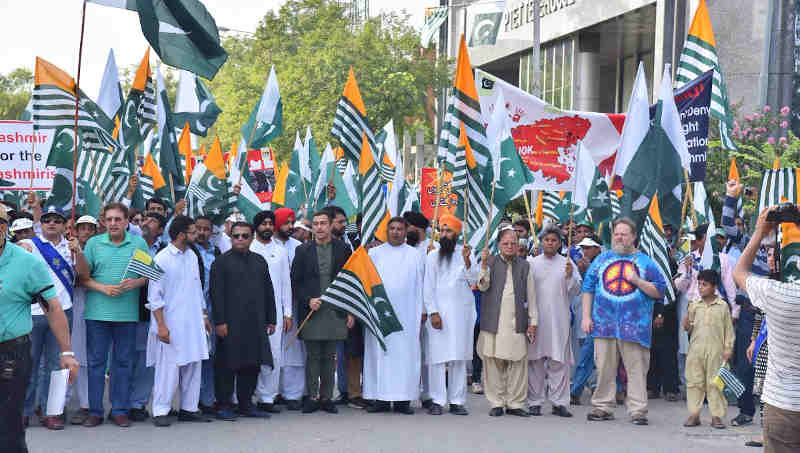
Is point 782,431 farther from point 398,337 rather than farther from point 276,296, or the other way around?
point 276,296

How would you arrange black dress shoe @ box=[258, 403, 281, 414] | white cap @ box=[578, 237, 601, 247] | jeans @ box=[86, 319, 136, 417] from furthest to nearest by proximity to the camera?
white cap @ box=[578, 237, 601, 247], black dress shoe @ box=[258, 403, 281, 414], jeans @ box=[86, 319, 136, 417]

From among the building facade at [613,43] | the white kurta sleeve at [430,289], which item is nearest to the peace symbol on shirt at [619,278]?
the white kurta sleeve at [430,289]

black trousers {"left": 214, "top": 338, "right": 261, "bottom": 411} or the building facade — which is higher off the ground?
the building facade

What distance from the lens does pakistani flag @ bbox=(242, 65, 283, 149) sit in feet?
44.0

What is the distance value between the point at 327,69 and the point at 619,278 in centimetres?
2613

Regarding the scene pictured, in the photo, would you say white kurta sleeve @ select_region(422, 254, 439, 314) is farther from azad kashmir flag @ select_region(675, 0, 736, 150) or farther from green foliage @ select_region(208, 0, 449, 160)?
green foliage @ select_region(208, 0, 449, 160)

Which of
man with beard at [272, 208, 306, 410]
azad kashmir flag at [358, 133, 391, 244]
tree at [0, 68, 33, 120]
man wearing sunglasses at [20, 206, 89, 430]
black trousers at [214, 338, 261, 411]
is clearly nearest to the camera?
man wearing sunglasses at [20, 206, 89, 430]

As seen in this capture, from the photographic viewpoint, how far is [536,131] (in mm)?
12320

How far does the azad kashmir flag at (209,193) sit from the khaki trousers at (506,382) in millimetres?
3386

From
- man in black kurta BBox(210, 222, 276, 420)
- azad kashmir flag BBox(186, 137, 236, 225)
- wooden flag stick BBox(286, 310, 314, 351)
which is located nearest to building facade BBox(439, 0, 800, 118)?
azad kashmir flag BBox(186, 137, 236, 225)

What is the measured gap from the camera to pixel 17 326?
5629mm

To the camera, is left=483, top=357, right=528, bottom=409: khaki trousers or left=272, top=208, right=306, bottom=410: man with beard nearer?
left=483, top=357, right=528, bottom=409: khaki trousers

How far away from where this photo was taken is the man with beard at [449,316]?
994 cm

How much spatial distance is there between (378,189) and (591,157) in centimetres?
275
